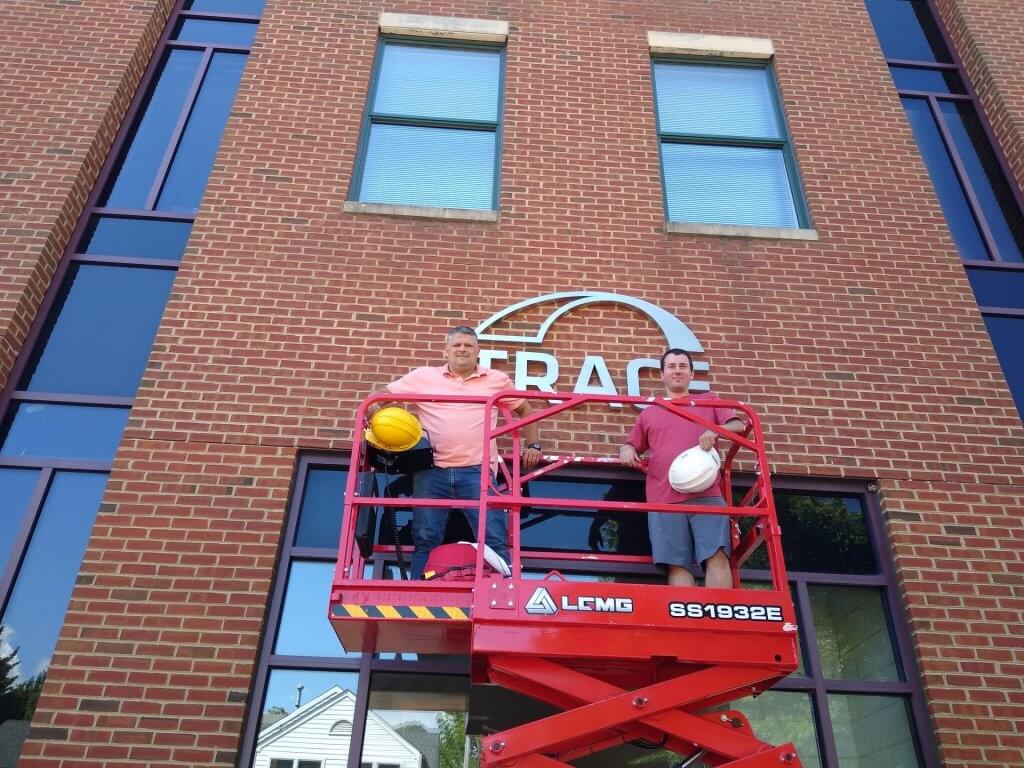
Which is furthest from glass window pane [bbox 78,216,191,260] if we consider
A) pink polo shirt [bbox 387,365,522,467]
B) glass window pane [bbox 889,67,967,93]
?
glass window pane [bbox 889,67,967,93]

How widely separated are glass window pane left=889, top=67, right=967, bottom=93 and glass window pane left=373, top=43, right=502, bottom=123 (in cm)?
439

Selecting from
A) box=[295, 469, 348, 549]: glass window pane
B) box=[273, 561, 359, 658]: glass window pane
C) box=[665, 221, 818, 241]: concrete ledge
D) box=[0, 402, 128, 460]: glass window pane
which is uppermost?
box=[665, 221, 818, 241]: concrete ledge

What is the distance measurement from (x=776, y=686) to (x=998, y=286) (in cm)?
457

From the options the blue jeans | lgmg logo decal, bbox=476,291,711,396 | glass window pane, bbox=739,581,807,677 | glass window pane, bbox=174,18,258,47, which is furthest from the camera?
glass window pane, bbox=174,18,258,47

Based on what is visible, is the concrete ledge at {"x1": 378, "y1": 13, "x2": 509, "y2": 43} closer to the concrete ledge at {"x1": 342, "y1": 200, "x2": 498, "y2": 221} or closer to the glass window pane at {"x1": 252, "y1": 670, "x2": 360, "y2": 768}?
the concrete ledge at {"x1": 342, "y1": 200, "x2": 498, "y2": 221}

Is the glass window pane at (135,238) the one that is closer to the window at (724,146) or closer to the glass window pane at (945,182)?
the window at (724,146)

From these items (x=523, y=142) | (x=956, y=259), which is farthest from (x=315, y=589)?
(x=956, y=259)

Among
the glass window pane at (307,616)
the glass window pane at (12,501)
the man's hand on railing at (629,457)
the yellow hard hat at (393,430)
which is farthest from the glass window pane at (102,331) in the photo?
the man's hand on railing at (629,457)

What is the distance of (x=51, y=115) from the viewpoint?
25.9ft

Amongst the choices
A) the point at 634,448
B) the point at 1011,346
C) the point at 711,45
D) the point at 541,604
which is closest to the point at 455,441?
the point at 634,448

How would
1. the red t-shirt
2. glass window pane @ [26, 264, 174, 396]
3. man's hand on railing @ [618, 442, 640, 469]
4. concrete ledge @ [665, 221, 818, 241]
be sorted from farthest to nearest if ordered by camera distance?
concrete ledge @ [665, 221, 818, 241] < glass window pane @ [26, 264, 174, 396] < man's hand on railing @ [618, 442, 640, 469] < the red t-shirt

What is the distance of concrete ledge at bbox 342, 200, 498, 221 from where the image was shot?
24.7 ft

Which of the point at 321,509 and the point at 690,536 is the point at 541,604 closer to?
the point at 690,536

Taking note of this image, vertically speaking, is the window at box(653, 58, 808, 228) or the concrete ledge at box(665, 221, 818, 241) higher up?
the window at box(653, 58, 808, 228)
